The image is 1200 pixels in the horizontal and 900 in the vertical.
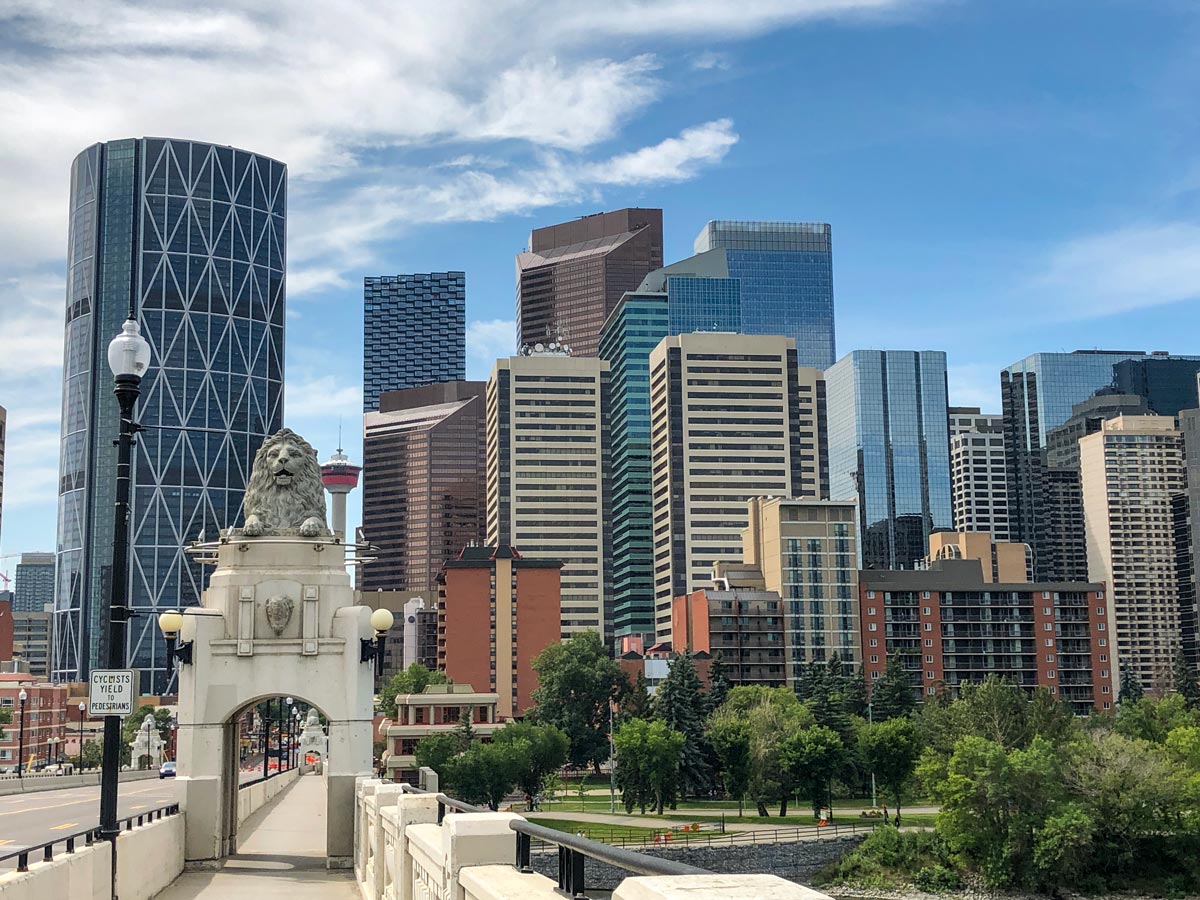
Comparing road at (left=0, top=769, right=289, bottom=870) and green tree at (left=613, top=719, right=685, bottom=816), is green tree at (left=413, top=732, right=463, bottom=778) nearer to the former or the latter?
green tree at (left=613, top=719, right=685, bottom=816)

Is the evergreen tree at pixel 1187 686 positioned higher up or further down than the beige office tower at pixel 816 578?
further down

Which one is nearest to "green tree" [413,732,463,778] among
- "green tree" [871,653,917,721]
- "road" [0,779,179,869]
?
"road" [0,779,179,869]

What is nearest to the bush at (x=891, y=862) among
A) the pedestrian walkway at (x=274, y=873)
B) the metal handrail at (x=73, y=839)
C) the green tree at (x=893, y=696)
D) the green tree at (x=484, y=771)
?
the green tree at (x=484, y=771)

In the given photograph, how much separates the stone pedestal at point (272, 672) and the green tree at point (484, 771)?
66236 millimetres

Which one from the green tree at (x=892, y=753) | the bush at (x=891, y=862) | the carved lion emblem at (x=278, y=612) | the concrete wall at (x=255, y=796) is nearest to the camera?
the carved lion emblem at (x=278, y=612)

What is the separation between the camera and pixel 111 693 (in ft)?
68.5

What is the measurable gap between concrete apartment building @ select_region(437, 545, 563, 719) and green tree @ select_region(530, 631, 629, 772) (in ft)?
75.9

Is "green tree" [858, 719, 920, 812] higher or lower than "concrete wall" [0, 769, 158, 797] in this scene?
lower

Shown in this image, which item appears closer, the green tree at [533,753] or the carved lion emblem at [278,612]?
the carved lion emblem at [278,612]

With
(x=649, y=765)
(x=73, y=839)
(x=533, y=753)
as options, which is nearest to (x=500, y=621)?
(x=533, y=753)

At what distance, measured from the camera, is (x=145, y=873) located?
23.6 metres

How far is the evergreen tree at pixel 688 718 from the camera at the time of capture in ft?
355

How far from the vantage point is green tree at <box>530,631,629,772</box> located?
433 feet

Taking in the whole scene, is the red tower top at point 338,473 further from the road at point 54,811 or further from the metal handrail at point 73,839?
the metal handrail at point 73,839
